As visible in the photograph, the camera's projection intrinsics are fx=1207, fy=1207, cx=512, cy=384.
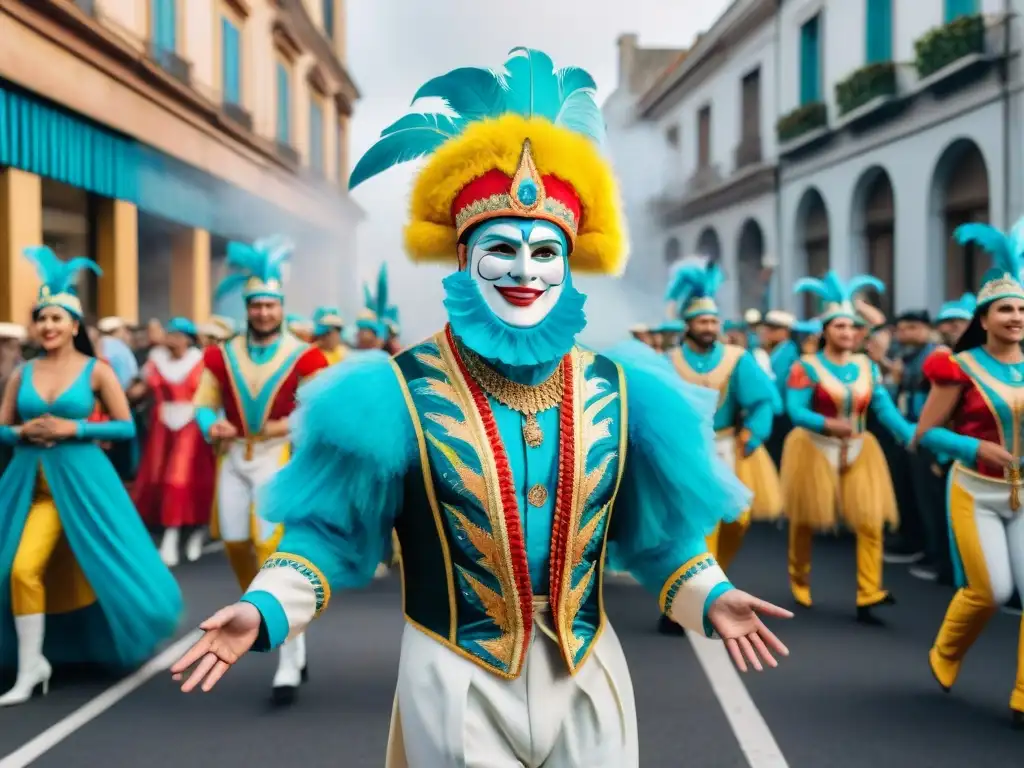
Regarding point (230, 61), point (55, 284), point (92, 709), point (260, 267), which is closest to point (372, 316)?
point (260, 267)

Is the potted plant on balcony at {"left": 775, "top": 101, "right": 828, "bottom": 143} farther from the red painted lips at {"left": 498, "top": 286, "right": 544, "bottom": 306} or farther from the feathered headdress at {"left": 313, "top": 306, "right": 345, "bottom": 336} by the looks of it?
the red painted lips at {"left": 498, "top": 286, "right": 544, "bottom": 306}

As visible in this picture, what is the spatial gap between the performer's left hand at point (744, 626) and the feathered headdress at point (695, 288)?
5307mm

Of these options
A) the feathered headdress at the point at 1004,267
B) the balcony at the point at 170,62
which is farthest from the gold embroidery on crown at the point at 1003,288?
the balcony at the point at 170,62

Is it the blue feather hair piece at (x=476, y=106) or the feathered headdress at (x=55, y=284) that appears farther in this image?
the feathered headdress at (x=55, y=284)

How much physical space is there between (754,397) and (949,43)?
464 inches

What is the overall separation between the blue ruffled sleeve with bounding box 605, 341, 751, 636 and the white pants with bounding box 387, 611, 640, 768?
0.98ft

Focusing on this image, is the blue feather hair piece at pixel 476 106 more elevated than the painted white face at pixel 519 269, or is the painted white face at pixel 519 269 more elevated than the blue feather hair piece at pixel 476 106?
the blue feather hair piece at pixel 476 106

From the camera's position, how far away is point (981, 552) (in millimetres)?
5508

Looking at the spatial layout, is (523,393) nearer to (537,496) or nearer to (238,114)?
(537,496)

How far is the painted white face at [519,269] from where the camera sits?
111 inches

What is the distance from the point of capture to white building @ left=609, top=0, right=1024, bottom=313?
54.7 feet

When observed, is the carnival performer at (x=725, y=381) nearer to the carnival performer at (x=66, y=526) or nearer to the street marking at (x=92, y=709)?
the street marking at (x=92, y=709)

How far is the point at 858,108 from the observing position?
21.0 metres

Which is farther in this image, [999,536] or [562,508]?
[999,536]
